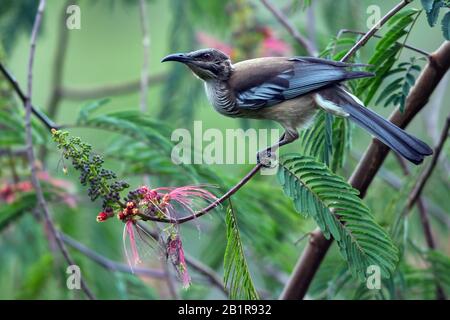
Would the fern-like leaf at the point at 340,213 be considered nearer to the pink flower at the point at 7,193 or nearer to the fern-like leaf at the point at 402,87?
the fern-like leaf at the point at 402,87

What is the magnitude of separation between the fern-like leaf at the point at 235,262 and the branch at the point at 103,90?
170 inches

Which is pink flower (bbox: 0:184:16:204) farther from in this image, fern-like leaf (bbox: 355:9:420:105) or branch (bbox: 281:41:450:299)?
fern-like leaf (bbox: 355:9:420:105)

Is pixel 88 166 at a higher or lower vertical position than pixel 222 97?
lower

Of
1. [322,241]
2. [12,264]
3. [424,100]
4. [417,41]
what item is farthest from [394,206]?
[417,41]

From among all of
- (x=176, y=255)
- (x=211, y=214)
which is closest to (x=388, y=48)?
(x=176, y=255)

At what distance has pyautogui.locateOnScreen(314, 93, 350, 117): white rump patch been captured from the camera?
3.19 m

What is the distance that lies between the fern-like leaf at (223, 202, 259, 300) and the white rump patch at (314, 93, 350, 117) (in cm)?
80

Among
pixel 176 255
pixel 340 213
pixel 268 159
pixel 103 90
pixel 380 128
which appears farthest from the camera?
pixel 103 90

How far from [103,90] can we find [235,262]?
4776 mm

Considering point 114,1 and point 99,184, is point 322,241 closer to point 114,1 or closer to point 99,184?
point 99,184

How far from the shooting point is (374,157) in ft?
11.0

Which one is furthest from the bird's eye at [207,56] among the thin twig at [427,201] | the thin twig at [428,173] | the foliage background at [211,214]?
the thin twig at [427,201]

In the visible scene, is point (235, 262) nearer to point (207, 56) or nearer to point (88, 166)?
point (88, 166)
